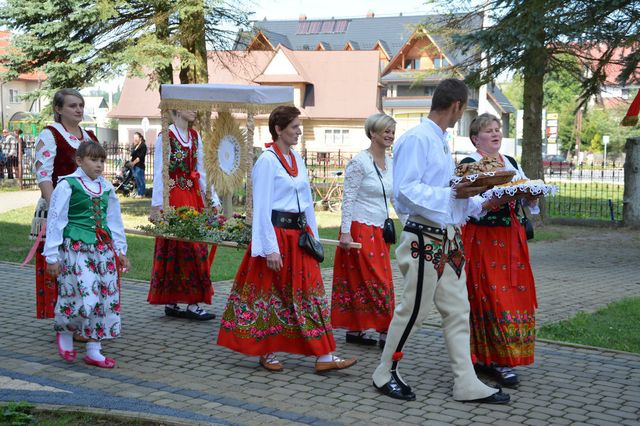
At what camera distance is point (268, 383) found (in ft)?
19.6

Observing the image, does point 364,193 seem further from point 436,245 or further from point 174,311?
point 174,311

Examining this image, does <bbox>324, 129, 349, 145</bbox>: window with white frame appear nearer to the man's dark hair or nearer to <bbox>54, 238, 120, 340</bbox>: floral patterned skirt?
<bbox>54, 238, 120, 340</bbox>: floral patterned skirt

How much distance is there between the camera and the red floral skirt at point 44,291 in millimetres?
6867

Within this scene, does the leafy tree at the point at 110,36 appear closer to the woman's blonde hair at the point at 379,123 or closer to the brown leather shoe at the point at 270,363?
the woman's blonde hair at the point at 379,123

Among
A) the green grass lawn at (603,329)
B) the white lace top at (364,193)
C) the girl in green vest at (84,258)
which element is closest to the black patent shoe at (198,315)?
the girl in green vest at (84,258)

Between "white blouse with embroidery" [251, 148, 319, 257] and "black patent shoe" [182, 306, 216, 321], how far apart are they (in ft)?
7.15

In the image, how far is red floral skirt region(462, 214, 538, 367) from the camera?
19.4ft

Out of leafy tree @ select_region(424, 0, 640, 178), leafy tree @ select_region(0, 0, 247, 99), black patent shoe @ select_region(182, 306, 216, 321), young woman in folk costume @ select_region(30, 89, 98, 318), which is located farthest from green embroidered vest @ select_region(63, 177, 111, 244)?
leafy tree @ select_region(0, 0, 247, 99)


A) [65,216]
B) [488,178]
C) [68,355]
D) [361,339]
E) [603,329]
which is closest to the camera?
[488,178]

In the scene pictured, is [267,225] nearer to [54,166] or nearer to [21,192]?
[54,166]

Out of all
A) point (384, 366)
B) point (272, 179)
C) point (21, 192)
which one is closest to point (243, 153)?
point (272, 179)

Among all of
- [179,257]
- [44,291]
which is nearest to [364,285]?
[179,257]

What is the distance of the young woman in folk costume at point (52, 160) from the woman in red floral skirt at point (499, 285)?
3291 mm

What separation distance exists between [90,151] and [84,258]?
823 mm
